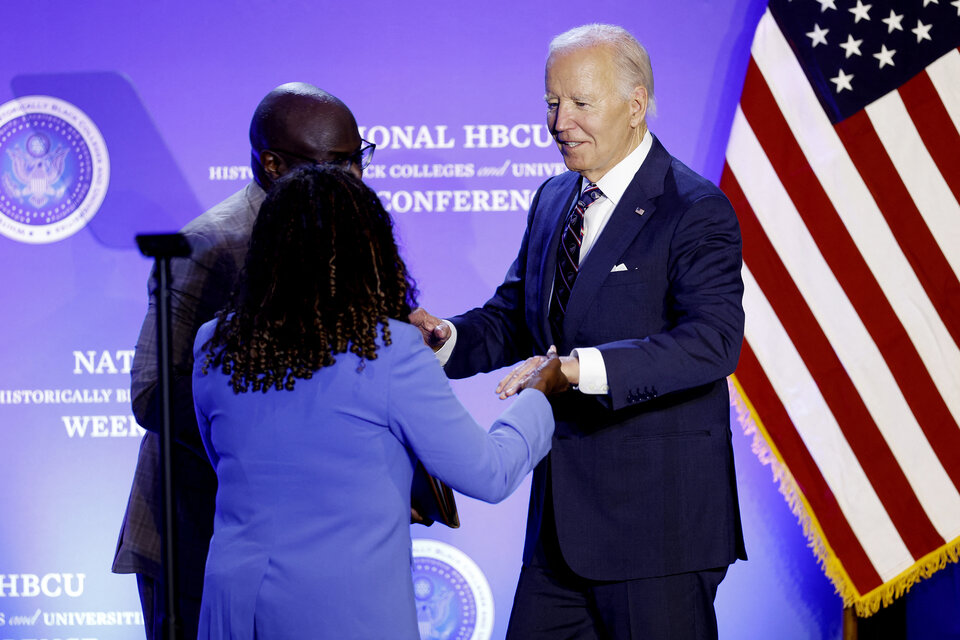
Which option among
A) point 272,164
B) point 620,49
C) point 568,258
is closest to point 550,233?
point 568,258

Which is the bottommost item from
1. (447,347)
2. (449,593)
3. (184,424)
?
(449,593)

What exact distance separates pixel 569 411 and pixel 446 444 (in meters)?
0.76

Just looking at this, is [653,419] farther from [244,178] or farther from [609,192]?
[244,178]

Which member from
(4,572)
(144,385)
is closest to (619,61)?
(144,385)

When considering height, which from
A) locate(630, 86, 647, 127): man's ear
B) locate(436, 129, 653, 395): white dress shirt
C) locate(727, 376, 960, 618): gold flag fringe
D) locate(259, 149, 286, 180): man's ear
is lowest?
locate(727, 376, 960, 618): gold flag fringe

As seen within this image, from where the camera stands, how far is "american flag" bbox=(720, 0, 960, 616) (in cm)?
331

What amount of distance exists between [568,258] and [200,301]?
90 cm

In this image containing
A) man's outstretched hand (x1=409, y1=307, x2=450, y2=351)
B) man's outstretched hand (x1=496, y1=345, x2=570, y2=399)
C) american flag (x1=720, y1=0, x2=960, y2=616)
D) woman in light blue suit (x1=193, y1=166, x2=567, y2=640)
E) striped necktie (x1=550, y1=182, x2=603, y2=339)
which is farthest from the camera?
american flag (x1=720, y1=0, x2=960, y2=616)

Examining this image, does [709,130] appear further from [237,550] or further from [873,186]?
[237,550]

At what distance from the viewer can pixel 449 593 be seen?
3.66 m

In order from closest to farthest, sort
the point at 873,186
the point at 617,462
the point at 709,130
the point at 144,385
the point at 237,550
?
the point at 237,550, the point at 144,385, the point at 617,462, the point at 873,186, the point at 709,130

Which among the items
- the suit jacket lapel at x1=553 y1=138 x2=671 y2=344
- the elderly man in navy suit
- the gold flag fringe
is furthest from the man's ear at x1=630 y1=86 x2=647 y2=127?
the gold flag fringe

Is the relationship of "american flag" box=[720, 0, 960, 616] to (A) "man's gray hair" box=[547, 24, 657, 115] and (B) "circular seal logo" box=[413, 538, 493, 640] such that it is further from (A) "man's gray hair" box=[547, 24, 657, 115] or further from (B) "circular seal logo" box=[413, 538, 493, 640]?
(B) "circular seal logo" box=[413, 538, 493, 640]

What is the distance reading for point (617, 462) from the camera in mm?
2248
